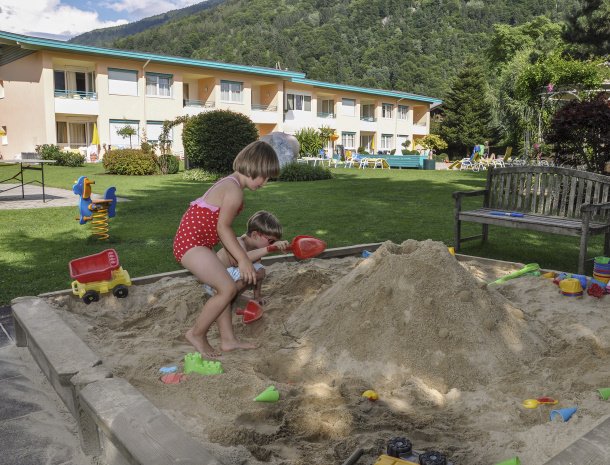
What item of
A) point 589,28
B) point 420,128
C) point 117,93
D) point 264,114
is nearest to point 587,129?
point 589,28

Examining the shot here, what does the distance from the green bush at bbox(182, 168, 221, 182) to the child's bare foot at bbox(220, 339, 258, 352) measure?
1432cm

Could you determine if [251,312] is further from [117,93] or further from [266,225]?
[117,93]

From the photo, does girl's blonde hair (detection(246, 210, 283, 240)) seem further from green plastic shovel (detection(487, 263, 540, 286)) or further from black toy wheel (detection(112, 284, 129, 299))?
green plastic shovel (detection(487, 263, 540, 286))

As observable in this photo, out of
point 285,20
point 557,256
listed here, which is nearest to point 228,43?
point 285,20

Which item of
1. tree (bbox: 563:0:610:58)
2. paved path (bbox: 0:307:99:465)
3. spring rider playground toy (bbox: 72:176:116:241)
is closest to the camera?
paved path (bbox: 0:307:99:465)

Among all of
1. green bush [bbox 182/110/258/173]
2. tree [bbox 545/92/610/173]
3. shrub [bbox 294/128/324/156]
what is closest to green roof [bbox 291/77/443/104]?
shrub [bbox 294/128/324/156]

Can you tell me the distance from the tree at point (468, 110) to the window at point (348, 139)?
27.7 ft

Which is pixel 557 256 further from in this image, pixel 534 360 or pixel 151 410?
pixel 151 410

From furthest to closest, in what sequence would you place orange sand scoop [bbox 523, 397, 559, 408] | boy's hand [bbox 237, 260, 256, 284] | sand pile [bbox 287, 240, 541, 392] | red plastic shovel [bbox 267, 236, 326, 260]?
red plastic shovel [bbox 267, 236, 326, 260], boy's hand [bbox 237, 260, 256, 284], sand pile [bbox 287, 240, 541, 392], orange sand scoop [bbox 523, 397, 559, 408]

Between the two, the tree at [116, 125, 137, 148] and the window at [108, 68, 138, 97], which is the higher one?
the window at [108, 68, 138, 97]

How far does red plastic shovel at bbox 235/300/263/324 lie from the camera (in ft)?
12.6

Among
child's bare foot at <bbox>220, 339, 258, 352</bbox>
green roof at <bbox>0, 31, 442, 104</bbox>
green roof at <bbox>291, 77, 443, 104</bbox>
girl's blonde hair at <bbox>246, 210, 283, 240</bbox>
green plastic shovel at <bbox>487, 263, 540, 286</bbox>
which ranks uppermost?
green roof at <bbox>0, 31, 442, 104</bbox>

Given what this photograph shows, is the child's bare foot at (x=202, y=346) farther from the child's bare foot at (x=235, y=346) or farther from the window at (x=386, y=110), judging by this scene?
the window at (x=386, y=110)

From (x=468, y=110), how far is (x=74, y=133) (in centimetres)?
3046
